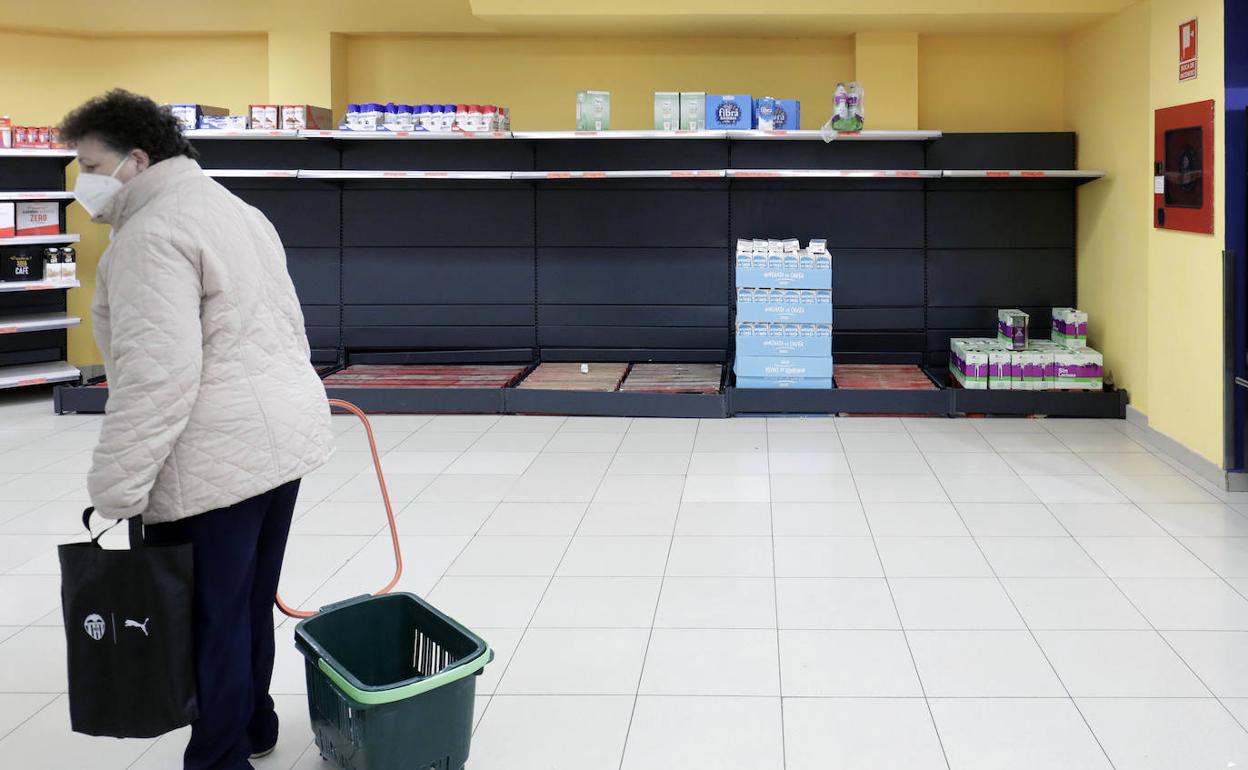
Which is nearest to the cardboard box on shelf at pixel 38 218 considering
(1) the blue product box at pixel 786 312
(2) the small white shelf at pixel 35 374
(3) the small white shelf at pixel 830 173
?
(2) the small white shelf at pixel 35 374

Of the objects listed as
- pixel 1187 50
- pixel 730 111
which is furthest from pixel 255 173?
pixel 1187 50

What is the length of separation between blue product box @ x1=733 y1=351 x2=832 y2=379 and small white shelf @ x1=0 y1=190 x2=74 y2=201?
4708 mm

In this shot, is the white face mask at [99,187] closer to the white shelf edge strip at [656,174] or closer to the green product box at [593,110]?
the white shelf edge strip at [656,174]

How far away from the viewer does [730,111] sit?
805 cm

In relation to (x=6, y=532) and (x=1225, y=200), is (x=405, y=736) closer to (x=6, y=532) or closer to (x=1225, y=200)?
(x=6, y=532)

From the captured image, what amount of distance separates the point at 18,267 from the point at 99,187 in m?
6.61

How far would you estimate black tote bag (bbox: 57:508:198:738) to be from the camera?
8.21ft

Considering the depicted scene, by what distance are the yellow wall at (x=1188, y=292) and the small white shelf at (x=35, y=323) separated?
706cm

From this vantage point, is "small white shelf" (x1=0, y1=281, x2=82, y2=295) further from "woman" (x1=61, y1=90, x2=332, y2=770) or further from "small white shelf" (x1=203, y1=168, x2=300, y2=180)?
"woman" (x1=61, y1=90, x2=332, y2=770)

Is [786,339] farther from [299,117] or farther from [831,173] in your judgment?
[299,117]

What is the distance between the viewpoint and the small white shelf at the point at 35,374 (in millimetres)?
8195

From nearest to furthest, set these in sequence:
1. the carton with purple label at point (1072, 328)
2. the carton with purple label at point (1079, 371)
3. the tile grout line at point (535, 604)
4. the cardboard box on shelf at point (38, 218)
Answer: the tile grout line at point (535, 604)
the carton with purple label at point (1079, 371)
the carton with purple label at point (1072, 328)
the cardboard box on shelf at point (38, 218)

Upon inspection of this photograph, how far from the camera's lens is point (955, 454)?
658cm

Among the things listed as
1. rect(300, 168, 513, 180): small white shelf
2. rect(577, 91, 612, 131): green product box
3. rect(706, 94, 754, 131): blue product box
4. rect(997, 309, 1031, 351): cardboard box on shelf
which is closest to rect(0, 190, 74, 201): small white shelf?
rect(300, 168, 513, 180): small white shelf
